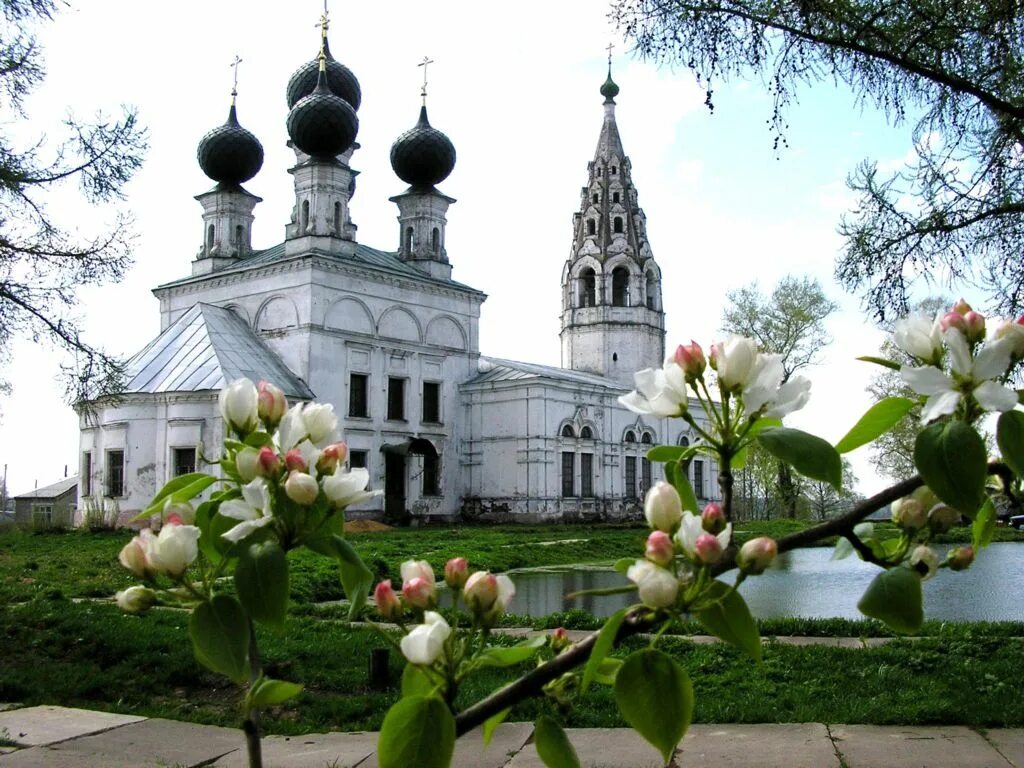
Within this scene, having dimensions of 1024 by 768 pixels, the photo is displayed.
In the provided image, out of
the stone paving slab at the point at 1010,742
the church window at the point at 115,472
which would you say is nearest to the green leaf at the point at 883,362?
the stone paving slab at the point at 1010,742

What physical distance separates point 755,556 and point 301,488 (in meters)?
0.51

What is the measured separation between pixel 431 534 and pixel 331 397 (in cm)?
642

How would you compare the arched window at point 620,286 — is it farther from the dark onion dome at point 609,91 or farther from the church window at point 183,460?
the church window at point 183,460

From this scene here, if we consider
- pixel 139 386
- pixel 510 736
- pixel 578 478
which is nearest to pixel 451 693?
pixel 510 736

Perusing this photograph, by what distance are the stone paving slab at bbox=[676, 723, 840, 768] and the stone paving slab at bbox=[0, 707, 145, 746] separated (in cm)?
273

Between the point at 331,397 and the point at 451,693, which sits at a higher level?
the point at 331,397

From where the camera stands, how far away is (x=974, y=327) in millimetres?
1170

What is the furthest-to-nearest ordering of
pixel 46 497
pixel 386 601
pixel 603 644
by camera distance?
pixel 46 497, pixel 386 601, pixel 603 644

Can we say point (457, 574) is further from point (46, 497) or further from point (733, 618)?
point (46, 497)

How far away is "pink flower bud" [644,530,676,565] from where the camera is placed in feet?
3.50

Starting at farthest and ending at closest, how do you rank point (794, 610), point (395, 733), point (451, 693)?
point (794, 610) → point (451, 693) → point (395, 733)

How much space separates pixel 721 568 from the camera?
108 centimetres

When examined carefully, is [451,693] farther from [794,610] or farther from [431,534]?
[431,534]

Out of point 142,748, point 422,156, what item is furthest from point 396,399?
point 142,748
